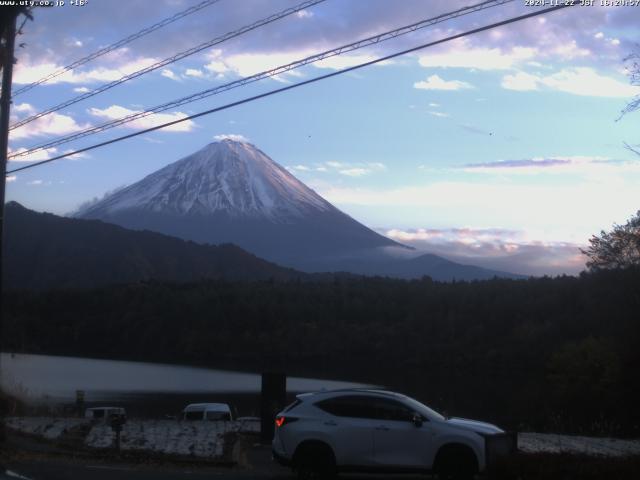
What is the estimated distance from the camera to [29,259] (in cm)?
10456

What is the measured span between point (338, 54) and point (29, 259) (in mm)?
98427

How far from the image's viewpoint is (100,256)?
110375mm

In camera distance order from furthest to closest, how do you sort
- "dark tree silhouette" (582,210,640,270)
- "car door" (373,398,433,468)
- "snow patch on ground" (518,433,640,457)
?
"dark tree silhouette" (582,210,640,270)
"snow patch on ground" (518,433,640,457)
"car door" (373,398,433,468)

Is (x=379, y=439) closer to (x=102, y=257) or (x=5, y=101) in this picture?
(x=5, y=101)

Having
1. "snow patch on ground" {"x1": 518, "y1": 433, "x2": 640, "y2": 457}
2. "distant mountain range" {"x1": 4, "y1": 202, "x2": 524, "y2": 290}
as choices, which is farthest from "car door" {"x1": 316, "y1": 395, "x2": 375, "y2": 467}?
"distant mountain range" {"x1": 4, "y1": 202, "x2": 524, "y2": 290}

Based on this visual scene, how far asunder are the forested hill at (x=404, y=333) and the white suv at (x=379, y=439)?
20.4 metres

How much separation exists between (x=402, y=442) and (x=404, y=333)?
187 feet

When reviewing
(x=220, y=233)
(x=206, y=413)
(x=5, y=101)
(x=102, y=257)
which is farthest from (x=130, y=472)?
(x=220, y=233)

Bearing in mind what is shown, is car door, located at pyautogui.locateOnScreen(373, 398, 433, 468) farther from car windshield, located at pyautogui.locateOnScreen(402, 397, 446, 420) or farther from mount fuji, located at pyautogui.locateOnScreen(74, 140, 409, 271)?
mount fuji, located at pyautogui.locateOnScreen(74, 140, 409, 271)

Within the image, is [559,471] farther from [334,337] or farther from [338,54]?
Result: [334,337]

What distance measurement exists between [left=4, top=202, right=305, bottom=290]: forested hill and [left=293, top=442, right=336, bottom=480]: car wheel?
89393 mm

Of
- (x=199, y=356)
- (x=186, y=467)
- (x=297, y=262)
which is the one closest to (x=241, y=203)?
(x=297, y=262)

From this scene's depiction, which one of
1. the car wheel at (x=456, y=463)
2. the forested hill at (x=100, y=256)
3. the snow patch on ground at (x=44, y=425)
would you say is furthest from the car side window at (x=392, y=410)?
the forested hill at (x=100, y=256)

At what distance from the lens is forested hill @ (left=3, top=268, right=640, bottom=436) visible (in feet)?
122
